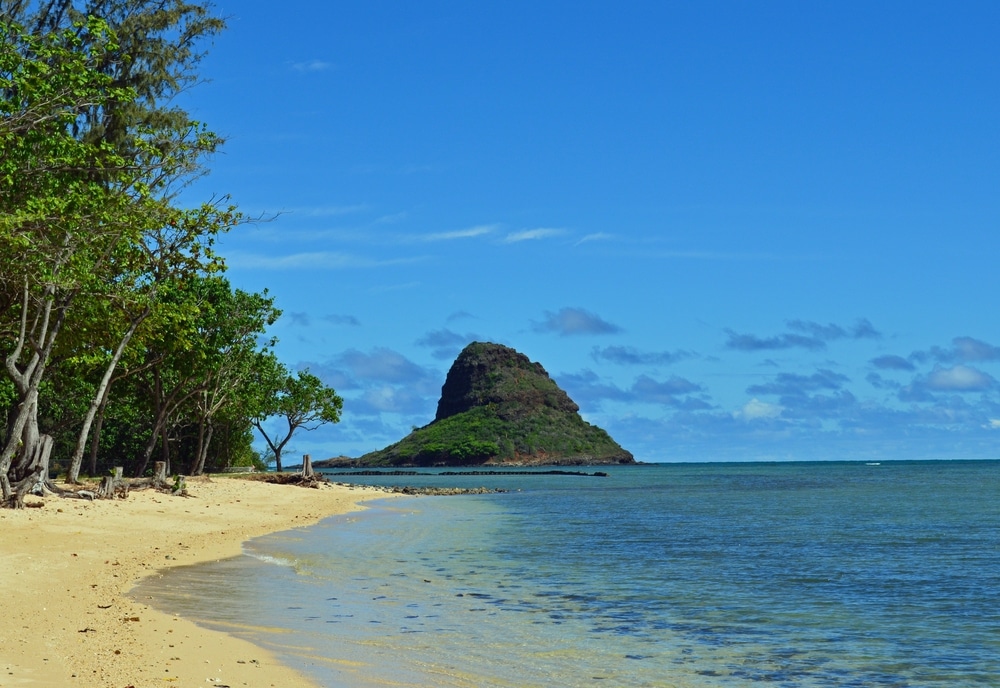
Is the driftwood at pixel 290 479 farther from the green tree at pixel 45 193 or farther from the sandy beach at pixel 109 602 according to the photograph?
the green tree at pixel 45 193

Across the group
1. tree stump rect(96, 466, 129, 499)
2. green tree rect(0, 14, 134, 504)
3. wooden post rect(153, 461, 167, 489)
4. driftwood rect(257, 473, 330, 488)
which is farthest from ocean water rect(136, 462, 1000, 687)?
driftwood rect(257, 473, 330, 488)

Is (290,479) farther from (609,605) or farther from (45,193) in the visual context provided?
(609,605)

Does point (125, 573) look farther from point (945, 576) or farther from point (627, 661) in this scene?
point (945, 576)

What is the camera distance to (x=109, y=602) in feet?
53.4

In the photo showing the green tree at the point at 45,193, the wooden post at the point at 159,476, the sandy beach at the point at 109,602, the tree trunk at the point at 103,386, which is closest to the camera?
the sandy beach at the point at 109,602

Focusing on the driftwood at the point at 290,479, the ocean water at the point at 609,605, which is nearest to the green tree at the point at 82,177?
the ocean water at the point at 609,605

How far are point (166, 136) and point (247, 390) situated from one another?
32.1m

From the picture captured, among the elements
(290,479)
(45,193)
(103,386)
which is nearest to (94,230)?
(45,193)

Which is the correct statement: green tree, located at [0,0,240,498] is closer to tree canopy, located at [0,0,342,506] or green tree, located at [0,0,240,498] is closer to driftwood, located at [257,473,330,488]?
tree canopy, located at [0,0,342,506]

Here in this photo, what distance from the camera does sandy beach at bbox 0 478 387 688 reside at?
11.5 m

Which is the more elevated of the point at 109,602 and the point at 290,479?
the point at 290,479

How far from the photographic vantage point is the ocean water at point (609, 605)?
45.1 ft

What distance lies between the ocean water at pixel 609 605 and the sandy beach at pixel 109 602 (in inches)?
31.5

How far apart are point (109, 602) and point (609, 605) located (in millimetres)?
9252
